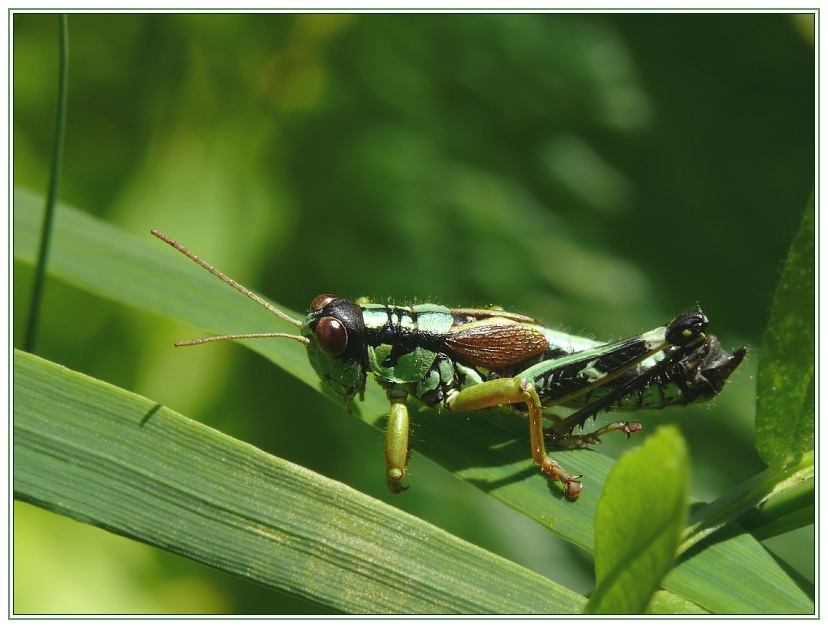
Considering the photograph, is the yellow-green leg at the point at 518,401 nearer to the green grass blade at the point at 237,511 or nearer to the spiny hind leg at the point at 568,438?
the spiny hind leg at the point at 568,438

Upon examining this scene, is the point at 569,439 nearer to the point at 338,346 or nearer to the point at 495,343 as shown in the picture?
the point at 495,343

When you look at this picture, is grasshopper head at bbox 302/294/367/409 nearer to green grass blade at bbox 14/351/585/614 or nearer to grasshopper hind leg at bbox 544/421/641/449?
green grass blade at bbox 14/351/585/614

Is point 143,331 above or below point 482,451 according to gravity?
above

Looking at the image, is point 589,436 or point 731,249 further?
point 731,249

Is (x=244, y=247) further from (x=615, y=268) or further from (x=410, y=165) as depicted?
(x=615, y=268)

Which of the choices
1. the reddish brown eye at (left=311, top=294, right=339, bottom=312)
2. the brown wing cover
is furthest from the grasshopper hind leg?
the reddish brown eye at (left=311, top=294, right=339, bottom=312)

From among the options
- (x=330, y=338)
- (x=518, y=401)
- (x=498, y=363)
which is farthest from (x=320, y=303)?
(x=518, y=401)
